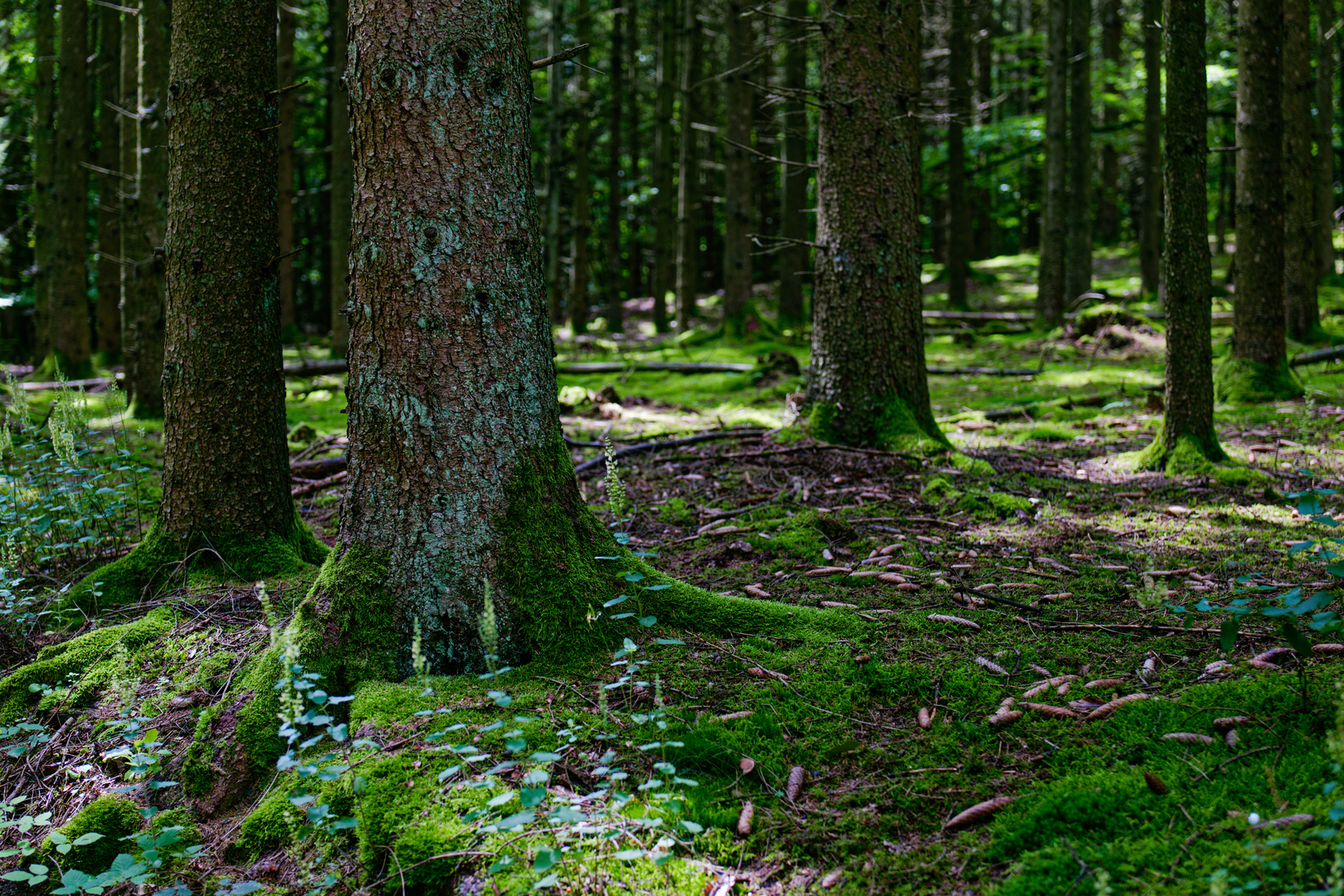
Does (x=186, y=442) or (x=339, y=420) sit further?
(x=339, y=420)

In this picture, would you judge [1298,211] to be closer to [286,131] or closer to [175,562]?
[175,562]

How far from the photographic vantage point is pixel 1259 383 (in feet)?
27.2

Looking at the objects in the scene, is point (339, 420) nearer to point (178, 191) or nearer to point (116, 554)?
point (116, 554)

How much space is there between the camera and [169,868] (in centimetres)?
269

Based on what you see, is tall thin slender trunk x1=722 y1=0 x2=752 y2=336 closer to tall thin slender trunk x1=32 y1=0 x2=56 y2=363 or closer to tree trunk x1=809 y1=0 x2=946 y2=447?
tree trunk x1=809 y1=0 x2=946 y2=447

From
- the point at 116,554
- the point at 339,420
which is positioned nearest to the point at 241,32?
the point at 116,554

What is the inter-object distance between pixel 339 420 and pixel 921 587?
298 inches

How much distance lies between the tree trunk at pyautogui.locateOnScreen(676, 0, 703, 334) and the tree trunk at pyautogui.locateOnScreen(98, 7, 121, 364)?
9848mm

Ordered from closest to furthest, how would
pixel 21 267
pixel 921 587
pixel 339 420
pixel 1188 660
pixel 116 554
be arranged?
pixel 1188 660 < pixel 921 587 < pixel 116 554 < pixel 339 420 < pixel 21 267

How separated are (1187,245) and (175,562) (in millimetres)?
6315

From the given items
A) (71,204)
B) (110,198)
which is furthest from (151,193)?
(110,198)

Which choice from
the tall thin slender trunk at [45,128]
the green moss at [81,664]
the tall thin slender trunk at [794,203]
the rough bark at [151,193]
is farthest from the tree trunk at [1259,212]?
the tall thin slender trunk at [45,128]

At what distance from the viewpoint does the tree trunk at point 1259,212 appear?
787 cm

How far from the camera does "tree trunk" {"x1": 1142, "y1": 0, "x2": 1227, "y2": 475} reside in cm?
545
